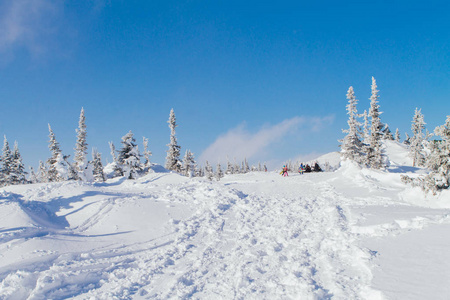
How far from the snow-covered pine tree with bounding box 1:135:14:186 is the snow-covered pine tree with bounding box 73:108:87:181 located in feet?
33.8

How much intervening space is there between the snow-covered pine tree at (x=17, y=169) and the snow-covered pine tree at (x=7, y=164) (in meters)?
0.39

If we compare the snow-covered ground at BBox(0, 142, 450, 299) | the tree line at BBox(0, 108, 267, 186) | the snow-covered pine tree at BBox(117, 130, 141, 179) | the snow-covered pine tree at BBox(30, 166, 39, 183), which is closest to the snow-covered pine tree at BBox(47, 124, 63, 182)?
the tree line at BBox(0, 108, 267, 186)

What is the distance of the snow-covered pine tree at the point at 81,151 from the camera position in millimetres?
43162

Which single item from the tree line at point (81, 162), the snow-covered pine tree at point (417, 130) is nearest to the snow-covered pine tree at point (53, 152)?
the tree line at point (81, 162)

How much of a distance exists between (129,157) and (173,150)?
9.86 meters

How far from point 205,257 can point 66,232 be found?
5164 millimetres

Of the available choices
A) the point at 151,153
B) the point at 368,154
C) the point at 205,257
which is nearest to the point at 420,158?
the point at 368,154

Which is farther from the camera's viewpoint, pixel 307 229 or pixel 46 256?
pixel 307 229

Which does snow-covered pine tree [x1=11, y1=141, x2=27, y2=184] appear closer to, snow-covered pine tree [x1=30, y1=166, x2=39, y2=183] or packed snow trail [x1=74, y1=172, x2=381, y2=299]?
packed snow trail [x1=74, y1=172, x2=381, y2=299]

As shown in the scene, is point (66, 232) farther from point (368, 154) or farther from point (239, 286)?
point (368, 154)

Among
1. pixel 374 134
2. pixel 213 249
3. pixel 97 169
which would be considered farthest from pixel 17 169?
pixel 374 134

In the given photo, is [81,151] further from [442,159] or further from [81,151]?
[442,159]

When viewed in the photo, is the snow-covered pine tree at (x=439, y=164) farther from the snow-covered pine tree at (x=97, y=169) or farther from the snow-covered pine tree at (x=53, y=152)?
the snow-covered pine tree at (x=97, y=169)

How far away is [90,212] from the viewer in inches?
431
